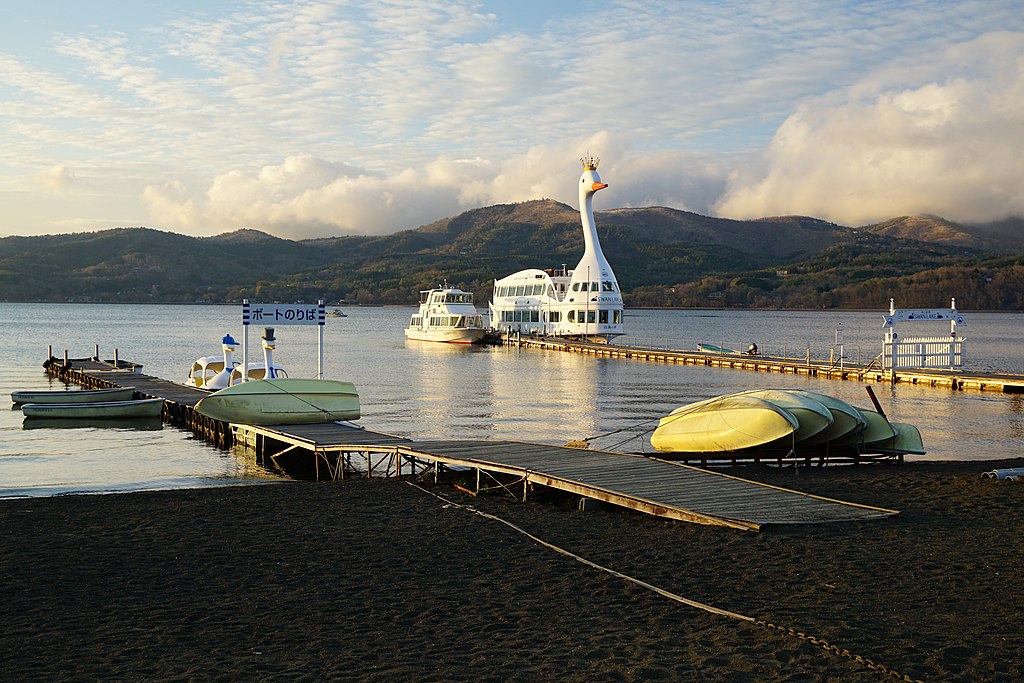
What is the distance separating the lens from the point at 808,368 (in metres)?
46.7

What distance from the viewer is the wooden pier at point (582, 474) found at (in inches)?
495

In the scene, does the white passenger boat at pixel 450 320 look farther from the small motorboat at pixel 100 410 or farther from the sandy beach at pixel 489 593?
the sandy beach at pixel 489 593

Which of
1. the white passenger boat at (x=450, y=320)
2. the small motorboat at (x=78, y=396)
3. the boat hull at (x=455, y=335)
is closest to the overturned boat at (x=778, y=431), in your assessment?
the small motorboat at (x=78, y=396)

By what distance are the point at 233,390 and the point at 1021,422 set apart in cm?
2278

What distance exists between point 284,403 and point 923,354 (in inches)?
1244

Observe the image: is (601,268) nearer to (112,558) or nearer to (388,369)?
(388,369)

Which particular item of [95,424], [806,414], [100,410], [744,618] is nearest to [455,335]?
[100,410]

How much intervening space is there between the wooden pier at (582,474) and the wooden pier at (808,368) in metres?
26.2

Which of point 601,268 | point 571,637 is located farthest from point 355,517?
point 601,268

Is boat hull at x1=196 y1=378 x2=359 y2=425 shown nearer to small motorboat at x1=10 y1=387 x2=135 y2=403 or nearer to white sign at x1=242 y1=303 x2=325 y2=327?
white sign at x1=242 y1=303 x2=325 y2=327

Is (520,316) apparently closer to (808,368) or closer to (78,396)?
(808,368)

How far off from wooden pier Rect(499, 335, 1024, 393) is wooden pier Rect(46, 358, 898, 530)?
2616 centimetres

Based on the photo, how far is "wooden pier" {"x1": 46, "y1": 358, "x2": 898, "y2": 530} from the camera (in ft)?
41.2

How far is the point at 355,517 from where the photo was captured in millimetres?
13305
